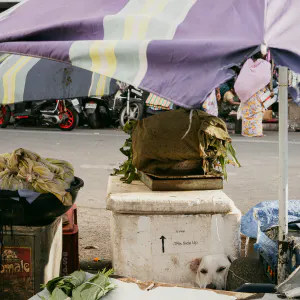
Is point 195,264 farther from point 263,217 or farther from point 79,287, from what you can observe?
point 79,287

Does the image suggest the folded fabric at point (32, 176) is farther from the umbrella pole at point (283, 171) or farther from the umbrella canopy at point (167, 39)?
the umbrella pole at point (283, 171)

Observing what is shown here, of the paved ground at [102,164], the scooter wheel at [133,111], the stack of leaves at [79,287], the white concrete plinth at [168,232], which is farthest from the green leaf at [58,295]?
the scooter wheel at [133,111]

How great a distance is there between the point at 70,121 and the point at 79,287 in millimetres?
11905

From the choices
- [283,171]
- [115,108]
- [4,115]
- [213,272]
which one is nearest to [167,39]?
[283,171]

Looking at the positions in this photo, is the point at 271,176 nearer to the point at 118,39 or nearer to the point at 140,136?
the point at 140,136

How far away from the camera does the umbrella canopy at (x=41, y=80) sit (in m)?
3.82

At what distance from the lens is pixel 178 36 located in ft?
8.54

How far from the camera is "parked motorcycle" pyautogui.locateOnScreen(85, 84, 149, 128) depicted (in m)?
14.5

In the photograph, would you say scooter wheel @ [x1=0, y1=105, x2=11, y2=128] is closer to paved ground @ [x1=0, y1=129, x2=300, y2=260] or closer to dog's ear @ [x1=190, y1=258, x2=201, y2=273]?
paved ground @ [x1=0, y1=129, x2=300, y2=260]

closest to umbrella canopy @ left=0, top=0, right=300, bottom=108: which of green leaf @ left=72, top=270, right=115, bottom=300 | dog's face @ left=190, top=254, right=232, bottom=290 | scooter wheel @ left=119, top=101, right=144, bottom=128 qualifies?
green leaf @ left=72, top=270, right=115, bottom=300

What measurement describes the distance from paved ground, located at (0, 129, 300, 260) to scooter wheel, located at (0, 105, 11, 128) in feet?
2.97

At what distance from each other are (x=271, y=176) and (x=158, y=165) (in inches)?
189

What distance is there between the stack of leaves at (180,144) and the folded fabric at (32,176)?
0.59 metres

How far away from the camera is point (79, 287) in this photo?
111 inches
